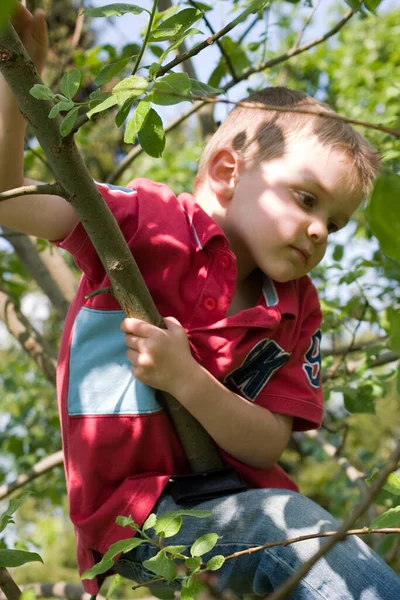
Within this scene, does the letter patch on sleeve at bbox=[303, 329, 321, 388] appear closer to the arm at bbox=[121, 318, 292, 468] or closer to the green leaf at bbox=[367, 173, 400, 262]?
the arm at bbox=[121, 318, 292, 468]

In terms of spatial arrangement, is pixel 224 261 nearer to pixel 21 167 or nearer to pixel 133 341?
pixel 133 341

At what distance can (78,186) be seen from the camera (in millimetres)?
1089

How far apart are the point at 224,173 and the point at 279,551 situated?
0.85 metres

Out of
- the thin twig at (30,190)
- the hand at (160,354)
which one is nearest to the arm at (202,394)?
the hand at (160,354)

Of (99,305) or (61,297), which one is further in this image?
(61,297)

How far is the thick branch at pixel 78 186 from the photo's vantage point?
3.23 ft

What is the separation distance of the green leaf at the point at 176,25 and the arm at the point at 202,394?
0.49 metres

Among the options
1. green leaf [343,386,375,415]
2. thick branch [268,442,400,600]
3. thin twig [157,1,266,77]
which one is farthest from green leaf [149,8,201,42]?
green leaf [343,386,375,415]

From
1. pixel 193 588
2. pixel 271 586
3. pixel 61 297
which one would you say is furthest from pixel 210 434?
pixel 61 297

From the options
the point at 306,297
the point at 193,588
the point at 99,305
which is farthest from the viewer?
the point at 306,297

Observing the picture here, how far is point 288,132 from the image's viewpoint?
5.43 ft

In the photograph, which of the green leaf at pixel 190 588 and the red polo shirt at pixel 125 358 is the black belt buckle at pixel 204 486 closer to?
the red polo shirt at pixel 125 358

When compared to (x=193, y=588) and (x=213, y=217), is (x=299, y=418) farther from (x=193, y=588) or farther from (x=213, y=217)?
(x=193, y=588)

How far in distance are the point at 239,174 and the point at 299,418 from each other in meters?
0.58
